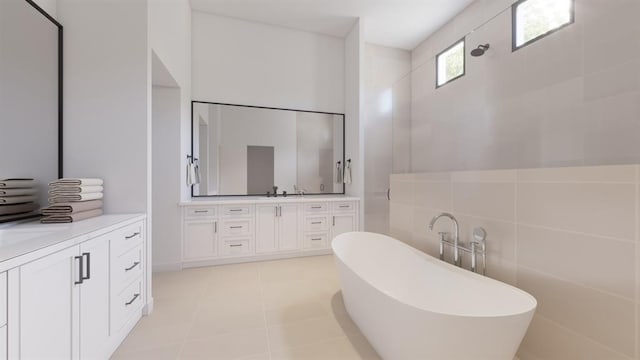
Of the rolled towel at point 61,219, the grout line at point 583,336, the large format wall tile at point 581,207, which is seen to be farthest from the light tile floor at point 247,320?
the large format wall tile at point 581,207

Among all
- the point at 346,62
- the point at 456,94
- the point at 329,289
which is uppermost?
the point at 346,62

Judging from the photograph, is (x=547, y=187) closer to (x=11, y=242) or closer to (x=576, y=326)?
(x=576, y=326)

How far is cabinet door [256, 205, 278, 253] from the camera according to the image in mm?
3244

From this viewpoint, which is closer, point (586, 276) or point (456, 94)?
point (586, 276)

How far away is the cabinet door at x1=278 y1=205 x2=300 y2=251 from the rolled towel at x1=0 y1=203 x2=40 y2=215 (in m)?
2.17

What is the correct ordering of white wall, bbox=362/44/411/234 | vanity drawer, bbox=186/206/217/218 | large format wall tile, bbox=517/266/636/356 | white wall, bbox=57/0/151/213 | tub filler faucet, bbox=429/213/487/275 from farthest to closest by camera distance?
white wall, bbox=362/44/411/234 → vanity drawer, bbox=186/206/217/218 → white wall, bbox=57/0/151/213 → tub filler faucet, bbox=429/213/487/275 → large format wall tile, bbox=517/266/636/356

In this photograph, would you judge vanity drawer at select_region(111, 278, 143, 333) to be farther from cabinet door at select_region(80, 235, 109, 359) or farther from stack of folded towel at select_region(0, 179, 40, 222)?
stack of folded towel at select_region(0, 179, 40, 222)

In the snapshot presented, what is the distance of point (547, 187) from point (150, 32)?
9.34 ft

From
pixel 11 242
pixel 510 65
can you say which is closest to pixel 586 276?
pixel 510 65

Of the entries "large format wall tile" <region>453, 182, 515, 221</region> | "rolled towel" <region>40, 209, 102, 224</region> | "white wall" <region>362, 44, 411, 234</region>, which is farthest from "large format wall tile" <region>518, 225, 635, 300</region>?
"rolled towel" <region>40, 209, 102, 224</region>

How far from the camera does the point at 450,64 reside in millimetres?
3385

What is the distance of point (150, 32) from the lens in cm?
194

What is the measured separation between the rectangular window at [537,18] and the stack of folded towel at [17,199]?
13.9 ft

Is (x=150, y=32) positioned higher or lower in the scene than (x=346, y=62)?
lower
